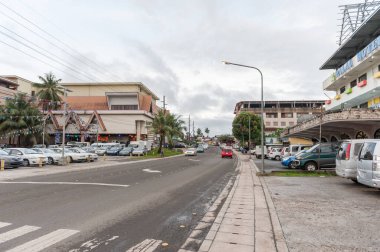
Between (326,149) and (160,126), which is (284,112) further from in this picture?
(326,149)

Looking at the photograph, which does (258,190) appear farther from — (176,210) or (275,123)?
(275,123)

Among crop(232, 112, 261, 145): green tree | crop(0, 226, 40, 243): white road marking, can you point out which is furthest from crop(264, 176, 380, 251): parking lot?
crop(232, 112, 261, 145): green tree

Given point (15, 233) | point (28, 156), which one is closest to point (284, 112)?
point (28, 156)

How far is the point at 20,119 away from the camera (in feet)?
157

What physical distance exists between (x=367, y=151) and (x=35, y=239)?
35.6 ft

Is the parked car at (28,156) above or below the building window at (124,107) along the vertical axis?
below

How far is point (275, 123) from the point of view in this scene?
106 meters

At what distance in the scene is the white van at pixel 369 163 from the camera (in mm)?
10336

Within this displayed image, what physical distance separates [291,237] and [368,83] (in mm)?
29239

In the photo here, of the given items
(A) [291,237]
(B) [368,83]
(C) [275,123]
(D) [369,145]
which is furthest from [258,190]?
(C) [275,123]

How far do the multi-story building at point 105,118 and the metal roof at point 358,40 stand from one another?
1539 inches

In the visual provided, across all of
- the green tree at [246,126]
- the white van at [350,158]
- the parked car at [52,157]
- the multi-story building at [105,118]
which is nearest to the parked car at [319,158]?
the white van at [350,158]

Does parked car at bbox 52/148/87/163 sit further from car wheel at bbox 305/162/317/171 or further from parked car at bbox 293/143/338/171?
car wheel at bbox 305/162/317/171

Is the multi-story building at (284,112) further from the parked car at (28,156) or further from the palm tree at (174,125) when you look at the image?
the parked car at (28,156)
